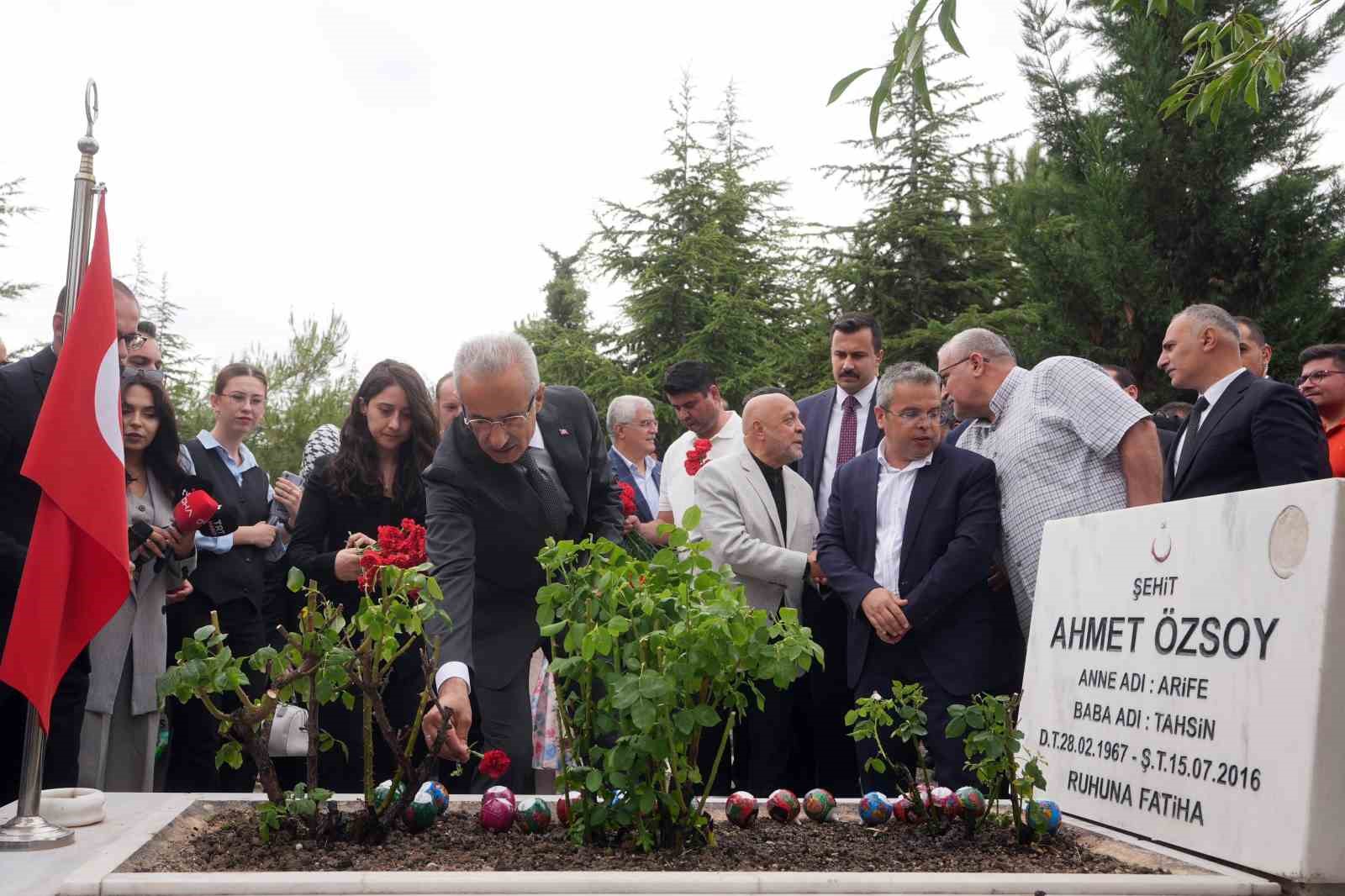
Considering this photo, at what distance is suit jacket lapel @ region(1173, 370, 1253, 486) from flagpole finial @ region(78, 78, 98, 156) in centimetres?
384

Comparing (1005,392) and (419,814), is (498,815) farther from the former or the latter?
(1005,392)

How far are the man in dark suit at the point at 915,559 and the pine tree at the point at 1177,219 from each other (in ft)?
30.1

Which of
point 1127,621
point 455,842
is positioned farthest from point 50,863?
point 1127,621

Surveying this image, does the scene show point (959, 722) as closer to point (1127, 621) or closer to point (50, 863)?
point (1127, 621)

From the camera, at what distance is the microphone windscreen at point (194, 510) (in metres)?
5.04

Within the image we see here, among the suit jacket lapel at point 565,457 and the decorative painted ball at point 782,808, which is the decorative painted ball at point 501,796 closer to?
the decorative painted ball at point 782,808

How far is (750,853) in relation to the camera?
2785mm

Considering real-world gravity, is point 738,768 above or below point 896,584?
below

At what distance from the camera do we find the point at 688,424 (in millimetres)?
7328

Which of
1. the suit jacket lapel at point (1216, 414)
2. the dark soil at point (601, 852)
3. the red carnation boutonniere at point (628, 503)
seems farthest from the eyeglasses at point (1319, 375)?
the dark soil at point (601, 852)

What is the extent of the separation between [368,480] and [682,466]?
220 centimetres

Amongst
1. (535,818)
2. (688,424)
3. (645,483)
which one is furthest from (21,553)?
(645,483)

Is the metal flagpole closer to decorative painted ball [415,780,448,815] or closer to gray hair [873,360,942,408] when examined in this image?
decorative painted ball [415,780,448,815]

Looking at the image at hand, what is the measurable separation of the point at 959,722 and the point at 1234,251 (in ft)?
39.6
